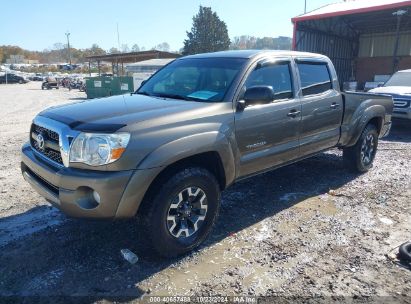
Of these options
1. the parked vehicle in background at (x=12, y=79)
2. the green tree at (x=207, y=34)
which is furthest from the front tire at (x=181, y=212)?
the parked vehicle in background at (x=12, y=79)

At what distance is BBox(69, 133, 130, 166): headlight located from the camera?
9.66 ft

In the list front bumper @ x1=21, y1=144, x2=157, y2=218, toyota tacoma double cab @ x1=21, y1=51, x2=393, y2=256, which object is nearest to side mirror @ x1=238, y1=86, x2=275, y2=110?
toyota tacoma double cab @ x1=21, y1=51, x2=393, y2=256

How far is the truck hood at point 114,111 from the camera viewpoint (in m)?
3.06

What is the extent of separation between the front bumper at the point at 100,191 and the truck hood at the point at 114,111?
0.38 metres

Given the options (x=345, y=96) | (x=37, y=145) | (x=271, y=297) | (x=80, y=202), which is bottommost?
(x=271, y=297)

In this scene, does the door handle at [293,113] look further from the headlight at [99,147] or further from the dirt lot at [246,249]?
the headlight at [99,147]

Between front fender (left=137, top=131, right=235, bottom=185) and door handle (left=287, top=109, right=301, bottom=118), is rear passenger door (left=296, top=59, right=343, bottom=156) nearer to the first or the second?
door handle (left=287, top=109, right=301, bottom=118)

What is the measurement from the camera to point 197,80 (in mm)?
4176

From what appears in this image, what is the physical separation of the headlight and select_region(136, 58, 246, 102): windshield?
3.87 ft

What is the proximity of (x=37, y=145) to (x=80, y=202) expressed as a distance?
104cm

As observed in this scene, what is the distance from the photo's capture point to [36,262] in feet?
11.1

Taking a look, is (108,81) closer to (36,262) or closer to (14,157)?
(14,157)

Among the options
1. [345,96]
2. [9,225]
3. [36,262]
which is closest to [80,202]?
[36,262]

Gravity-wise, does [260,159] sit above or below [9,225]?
above
